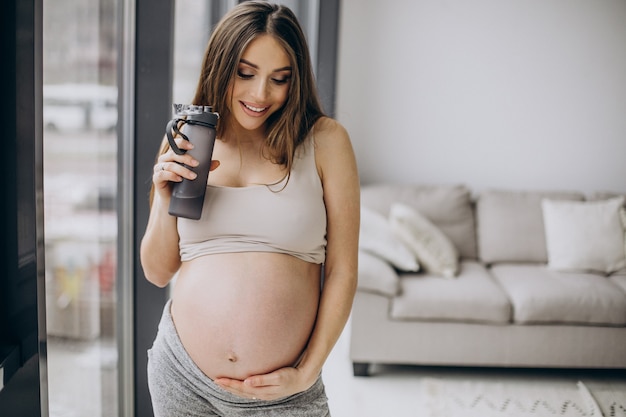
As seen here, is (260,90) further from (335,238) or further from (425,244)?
(425,244)

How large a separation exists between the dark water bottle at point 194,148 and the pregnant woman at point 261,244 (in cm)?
5

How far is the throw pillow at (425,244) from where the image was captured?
340 cm

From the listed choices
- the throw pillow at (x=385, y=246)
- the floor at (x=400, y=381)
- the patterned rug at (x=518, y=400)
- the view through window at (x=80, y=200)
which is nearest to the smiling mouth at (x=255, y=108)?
the view through window at (x=80, y=200)

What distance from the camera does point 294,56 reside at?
1199 mm

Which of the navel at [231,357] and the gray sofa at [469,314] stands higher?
the navel at [231,357]

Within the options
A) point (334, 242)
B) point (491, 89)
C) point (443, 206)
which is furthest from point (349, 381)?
point (491, 89)

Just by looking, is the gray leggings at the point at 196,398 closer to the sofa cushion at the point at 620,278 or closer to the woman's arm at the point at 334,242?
the woman's arm at the point at 334,242

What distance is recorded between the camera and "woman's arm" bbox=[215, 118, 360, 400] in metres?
1.22

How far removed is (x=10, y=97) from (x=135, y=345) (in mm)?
1132

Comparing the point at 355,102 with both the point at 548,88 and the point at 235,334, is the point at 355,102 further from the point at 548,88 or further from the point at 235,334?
the point at 235,334

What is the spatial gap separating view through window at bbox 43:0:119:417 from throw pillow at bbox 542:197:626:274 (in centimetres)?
257

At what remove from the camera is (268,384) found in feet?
3.81

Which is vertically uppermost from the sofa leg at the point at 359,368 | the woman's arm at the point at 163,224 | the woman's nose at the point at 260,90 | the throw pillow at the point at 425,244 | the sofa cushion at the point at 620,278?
the woman's nose at the point at 260,90

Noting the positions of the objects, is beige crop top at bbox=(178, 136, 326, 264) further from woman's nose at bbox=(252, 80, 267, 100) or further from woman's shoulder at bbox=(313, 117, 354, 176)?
woman's nose at bbox=(252, 80, 267, 100)
